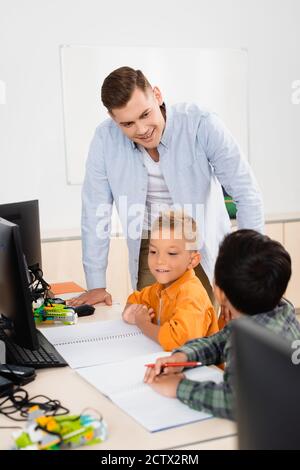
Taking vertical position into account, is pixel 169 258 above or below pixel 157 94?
below

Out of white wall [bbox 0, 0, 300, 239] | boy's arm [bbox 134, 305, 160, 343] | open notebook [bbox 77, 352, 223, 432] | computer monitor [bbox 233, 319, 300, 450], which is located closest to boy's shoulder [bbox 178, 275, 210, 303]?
boy's arm [bbox 134, 305, 160, 343]

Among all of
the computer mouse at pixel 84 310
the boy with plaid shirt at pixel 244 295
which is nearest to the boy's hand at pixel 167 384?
the boy with plaid shirt at pixel 244 295

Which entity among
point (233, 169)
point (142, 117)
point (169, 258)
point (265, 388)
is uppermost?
point (142, 117)

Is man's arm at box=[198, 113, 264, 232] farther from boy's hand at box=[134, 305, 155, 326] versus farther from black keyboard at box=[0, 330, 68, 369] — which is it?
black keyboard at box=[0, 330, 68, 369]

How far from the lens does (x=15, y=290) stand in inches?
58.4

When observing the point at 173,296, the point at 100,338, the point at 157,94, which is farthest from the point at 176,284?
the point at 157,94

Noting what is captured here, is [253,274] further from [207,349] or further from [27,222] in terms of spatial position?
[27,222]

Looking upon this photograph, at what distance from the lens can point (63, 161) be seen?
13.4 feet

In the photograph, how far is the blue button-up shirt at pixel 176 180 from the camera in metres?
2.31

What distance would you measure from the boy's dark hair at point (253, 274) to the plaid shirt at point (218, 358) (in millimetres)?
35

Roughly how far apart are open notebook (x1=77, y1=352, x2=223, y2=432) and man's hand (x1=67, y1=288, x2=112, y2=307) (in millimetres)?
701

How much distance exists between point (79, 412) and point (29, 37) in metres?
3.17

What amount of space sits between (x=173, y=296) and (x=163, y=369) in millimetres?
470

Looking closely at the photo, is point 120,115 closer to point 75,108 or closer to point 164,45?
point 75,108
